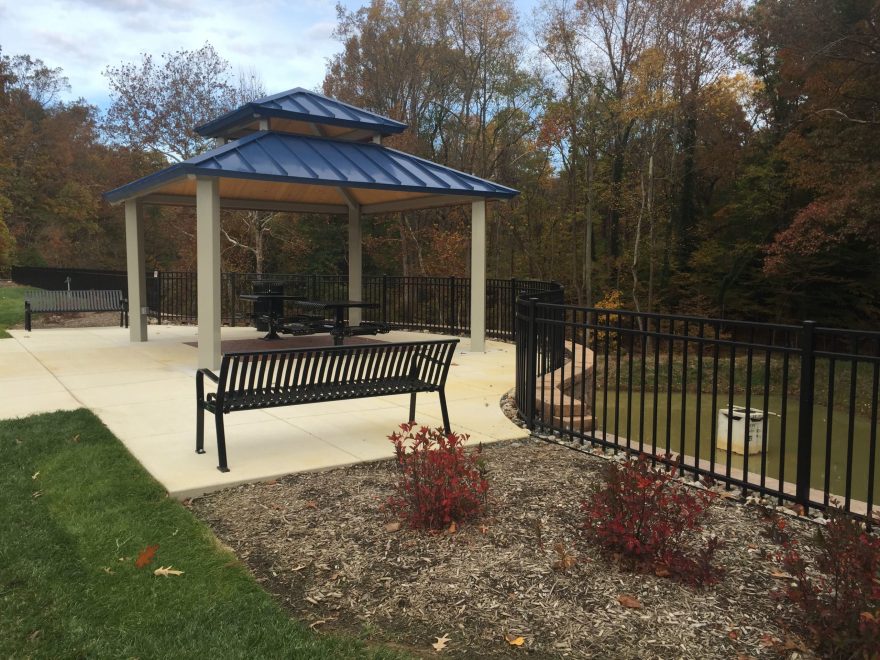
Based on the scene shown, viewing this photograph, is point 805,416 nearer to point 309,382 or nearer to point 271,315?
point 309,382

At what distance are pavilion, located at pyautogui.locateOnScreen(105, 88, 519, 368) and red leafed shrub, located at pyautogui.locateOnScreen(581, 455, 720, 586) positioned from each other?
7195 millimetres

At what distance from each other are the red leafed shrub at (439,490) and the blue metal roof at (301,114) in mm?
8428

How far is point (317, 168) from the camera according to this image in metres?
10.4

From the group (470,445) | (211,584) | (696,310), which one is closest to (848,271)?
(696,310)

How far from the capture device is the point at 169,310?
20281 millimetres

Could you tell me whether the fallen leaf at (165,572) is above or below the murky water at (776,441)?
above

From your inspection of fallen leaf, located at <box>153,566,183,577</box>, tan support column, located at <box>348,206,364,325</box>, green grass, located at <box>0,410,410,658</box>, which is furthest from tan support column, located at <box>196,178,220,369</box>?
fallen leaf, located at <box>153,566,183,577</box>

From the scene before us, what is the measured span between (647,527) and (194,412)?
17.4 feet

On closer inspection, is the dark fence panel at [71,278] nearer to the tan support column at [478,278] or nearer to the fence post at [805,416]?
the tan support column at [478,278]

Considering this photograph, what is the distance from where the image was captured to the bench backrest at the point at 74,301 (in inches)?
608

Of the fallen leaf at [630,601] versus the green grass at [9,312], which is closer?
the fallen leaf at [630,601]

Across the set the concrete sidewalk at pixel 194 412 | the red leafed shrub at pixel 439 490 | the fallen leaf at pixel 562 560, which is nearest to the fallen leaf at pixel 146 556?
the concrete sidewalk at pixel 194 412

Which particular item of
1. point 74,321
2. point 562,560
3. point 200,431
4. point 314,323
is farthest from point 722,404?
point 74,321

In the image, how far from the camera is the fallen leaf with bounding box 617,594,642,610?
317 centimetres
